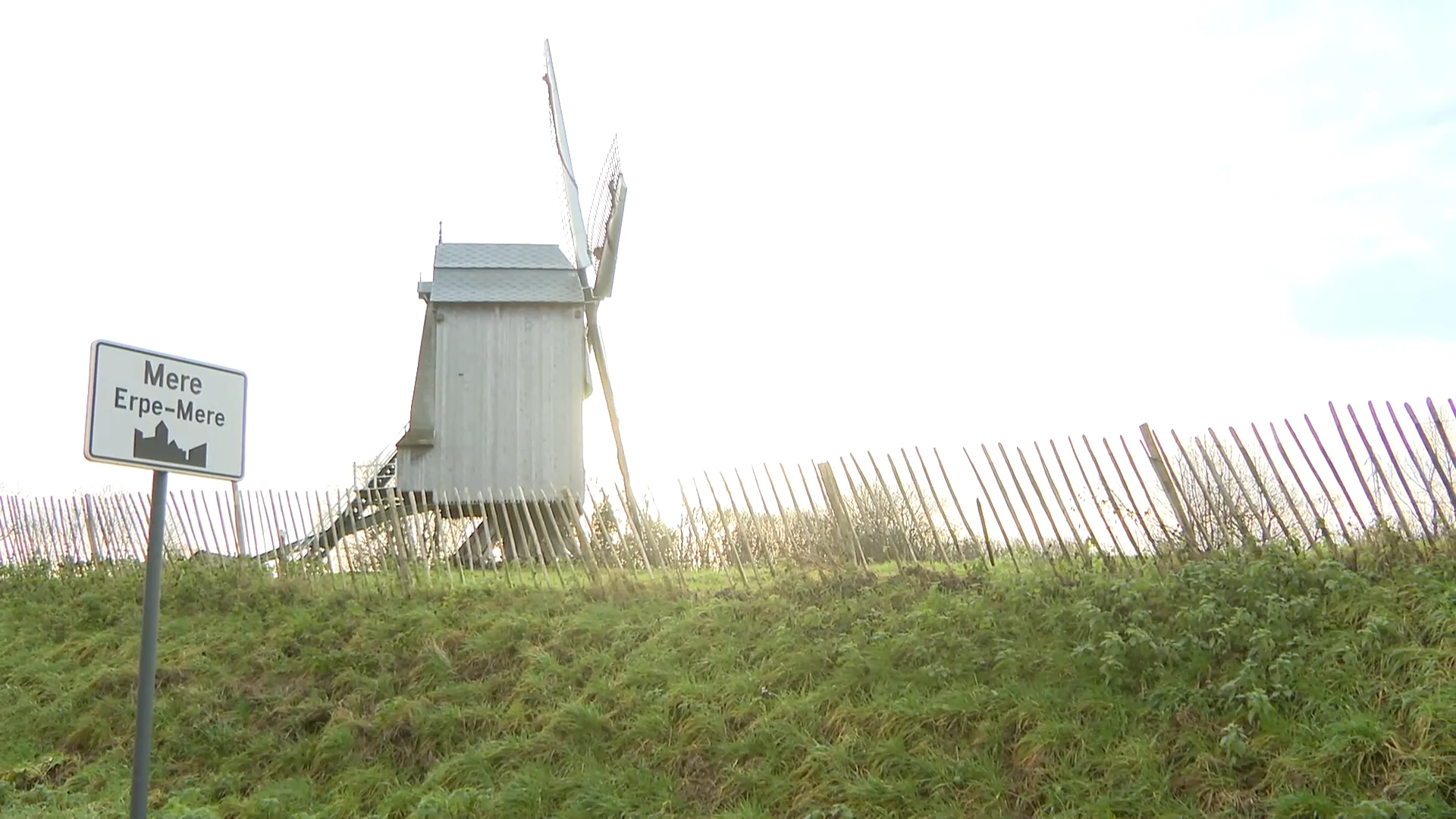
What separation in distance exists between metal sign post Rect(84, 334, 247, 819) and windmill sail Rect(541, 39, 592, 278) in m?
15.4

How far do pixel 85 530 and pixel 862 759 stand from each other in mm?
16944

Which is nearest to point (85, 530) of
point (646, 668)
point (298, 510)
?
point (298, 510)

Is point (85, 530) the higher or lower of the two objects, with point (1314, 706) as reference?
higher

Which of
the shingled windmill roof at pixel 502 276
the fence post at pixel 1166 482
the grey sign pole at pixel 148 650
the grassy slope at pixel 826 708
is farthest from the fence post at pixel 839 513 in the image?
the shingled windmill roof at pixel 502 276

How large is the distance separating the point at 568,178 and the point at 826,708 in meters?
17.8

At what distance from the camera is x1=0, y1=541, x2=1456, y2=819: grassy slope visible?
22.3ft

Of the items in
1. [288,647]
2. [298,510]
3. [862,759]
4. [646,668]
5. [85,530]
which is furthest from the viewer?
[85,530]

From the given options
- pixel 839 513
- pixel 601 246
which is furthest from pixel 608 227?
pixel 839 513

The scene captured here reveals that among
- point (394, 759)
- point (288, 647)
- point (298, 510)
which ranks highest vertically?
point (298, 510)

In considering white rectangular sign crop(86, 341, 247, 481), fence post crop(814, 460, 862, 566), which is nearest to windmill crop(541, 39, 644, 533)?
fence post crop(814, 460, 862, 566)

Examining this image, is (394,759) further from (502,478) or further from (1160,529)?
(502,478)

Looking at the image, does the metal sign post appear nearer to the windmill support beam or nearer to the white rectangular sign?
the white rectangular sign

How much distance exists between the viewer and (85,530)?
19.9 meters

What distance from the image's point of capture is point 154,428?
570cm
